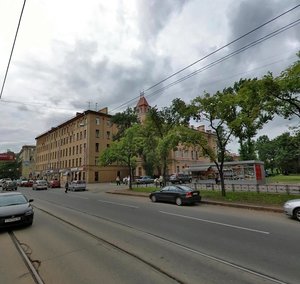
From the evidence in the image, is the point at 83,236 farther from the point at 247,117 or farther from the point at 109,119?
the point at 109,119

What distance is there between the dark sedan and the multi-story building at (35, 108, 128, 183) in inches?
1743

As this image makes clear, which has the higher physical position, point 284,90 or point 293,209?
point 284,90

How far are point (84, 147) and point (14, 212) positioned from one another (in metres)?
58.1

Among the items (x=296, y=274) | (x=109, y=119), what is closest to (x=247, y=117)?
(x=296, y=274)

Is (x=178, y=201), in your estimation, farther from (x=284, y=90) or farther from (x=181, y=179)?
(x=181, y=179)

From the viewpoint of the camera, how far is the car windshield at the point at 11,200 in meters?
11.3

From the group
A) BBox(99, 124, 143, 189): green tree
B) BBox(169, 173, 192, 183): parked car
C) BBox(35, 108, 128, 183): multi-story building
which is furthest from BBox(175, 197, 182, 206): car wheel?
BBox(35, 108, 128, 183): multi-story building

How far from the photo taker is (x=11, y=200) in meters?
11.6

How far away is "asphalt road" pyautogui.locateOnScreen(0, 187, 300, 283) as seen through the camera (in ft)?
17.8

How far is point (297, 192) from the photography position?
19250 mm

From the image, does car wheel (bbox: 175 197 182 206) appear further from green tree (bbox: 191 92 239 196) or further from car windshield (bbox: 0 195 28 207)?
car windshield (bbox: 0 195 28 207)

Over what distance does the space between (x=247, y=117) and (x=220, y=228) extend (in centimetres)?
985

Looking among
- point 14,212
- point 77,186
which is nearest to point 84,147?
point 77,186

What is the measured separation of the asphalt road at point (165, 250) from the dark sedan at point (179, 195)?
6942mm
